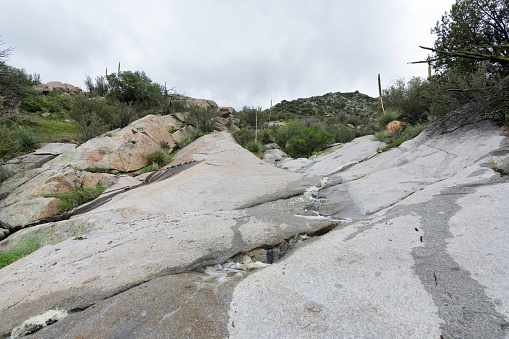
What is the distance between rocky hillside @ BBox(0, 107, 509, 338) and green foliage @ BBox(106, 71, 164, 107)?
1392 cm

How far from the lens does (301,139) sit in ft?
40.0

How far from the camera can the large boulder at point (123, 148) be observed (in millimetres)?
8328

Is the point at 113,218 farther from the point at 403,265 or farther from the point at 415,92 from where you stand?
the point at 415,92

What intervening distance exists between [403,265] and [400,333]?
826mm

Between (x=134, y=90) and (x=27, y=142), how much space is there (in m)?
9.56

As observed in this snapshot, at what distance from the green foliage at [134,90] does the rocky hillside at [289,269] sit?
13916 millimetres

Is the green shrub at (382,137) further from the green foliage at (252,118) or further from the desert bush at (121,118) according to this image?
the desert bush at (121,118)

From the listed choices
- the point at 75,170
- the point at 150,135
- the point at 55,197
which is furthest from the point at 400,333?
the point at 150,135

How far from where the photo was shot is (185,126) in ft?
45.4

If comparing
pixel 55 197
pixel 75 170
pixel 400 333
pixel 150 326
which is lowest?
pixel 400 333

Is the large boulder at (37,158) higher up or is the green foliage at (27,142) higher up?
the green foliage at (27,142)

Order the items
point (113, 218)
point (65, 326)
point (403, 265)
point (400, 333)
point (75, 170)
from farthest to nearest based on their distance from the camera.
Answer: point (75, 170) < point (113, 218) < point (403, 265) < point (65, 326) < point (400, 333)

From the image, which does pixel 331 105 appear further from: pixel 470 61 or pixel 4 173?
pixel 4 173

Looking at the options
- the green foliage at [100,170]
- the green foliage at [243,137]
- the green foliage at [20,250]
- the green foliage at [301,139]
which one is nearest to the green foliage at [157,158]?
the green foliage at [100,170]
